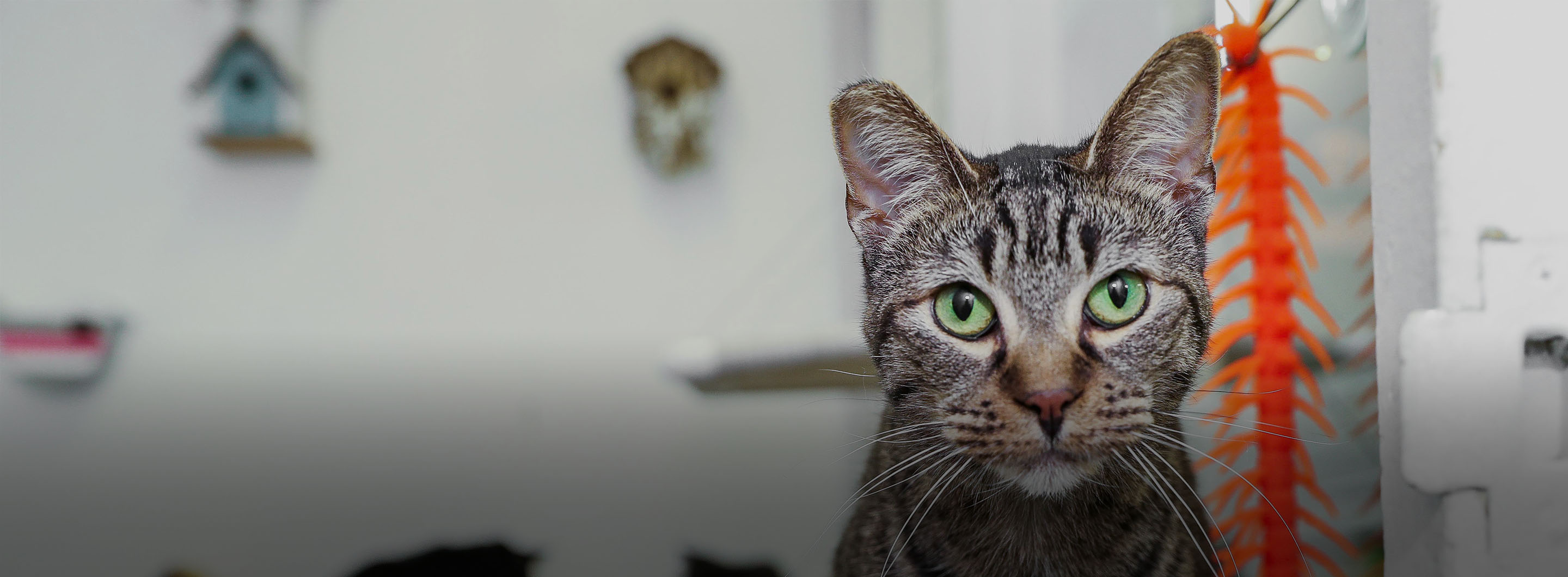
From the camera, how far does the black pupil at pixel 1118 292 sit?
0.51m

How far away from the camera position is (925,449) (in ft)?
1.73

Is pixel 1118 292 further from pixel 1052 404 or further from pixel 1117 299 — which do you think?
pixel 1052 404

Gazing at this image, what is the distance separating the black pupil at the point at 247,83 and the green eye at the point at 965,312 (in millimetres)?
1576

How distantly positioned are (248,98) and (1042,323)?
1.66m

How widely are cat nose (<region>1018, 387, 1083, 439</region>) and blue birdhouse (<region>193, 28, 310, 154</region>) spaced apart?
5.25 feet

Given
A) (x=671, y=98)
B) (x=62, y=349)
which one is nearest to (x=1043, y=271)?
(x=671, y=98)

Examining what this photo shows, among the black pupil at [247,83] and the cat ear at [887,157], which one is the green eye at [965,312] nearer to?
the cat ear at [887,157]

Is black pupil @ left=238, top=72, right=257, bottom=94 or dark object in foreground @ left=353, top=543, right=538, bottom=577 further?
black pupil @ left=238, top=72, right=257, bottom=94

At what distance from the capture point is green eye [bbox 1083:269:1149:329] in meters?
0.51

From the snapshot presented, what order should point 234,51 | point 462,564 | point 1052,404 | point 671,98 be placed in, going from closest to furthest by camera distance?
1. point 1052,404
2. point 462,564
3. point 234,51
4. point 671,98

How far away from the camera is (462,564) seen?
3.22 feet

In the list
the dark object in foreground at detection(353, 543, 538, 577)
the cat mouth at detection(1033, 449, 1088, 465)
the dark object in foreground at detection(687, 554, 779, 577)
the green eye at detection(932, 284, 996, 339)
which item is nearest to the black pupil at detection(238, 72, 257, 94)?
the dark object in foreground at detection(353, 543, 538, 577)

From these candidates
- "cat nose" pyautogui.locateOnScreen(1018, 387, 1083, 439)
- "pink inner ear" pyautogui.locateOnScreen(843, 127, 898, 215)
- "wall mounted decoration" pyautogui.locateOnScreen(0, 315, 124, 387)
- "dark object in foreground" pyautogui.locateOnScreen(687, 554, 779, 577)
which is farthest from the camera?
"wall mounted decoration" pyautogui.locateOnScreen(0, 315, 124, 387)

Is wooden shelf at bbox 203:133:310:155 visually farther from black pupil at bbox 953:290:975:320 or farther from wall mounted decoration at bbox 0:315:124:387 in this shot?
black pupil at bbox 953:290:975:320
